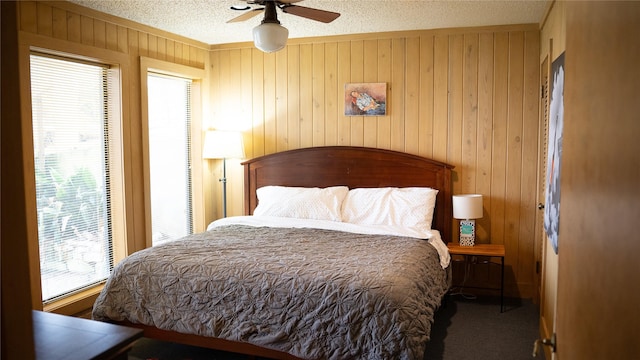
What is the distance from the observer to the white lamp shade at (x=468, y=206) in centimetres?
413

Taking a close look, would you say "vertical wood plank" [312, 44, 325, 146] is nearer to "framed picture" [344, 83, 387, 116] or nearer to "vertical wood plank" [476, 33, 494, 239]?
"framed picture" [344, 83, 387, 116]

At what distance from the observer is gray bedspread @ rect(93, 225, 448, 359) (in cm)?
261

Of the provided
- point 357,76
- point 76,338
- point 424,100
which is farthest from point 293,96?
point 76,338

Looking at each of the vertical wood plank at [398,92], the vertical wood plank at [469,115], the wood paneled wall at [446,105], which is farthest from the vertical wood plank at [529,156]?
the vertical wood plank at [398,92]

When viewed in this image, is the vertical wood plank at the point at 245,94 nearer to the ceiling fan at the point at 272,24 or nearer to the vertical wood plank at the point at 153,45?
the vertical wood plank at the point at 153,45

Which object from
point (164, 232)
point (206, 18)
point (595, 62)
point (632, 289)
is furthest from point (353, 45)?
point (632, 289)

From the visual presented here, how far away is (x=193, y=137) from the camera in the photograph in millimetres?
5113

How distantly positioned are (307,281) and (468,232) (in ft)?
6.59

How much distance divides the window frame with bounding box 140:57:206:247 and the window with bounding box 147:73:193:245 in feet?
0.16

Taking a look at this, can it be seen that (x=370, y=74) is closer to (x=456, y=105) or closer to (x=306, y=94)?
(x=306, y=94)

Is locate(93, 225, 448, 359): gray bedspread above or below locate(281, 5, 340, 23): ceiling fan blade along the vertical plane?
below

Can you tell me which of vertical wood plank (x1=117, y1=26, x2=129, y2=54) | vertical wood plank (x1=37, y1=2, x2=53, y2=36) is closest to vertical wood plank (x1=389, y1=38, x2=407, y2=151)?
vertical wood plank (x1=117, y1=26, x2=129, y2=54)

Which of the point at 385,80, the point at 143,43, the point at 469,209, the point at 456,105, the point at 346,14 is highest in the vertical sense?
the point at 346,14

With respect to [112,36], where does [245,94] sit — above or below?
below
